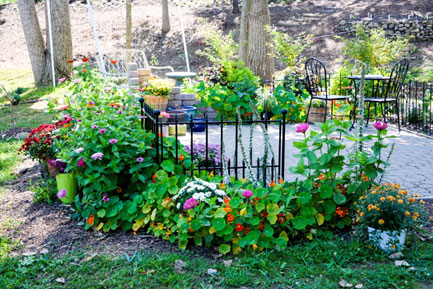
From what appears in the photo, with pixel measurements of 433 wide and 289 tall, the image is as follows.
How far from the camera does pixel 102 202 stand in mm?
3326

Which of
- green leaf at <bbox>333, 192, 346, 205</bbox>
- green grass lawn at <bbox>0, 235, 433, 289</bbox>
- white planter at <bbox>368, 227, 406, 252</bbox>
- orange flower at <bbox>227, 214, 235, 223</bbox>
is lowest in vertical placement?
green grass lawn at <bbox>0, 235, 433, 289</bbox>

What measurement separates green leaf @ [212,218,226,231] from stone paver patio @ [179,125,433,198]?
56.0 inches

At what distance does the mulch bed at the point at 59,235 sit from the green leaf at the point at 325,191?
31.2 inches

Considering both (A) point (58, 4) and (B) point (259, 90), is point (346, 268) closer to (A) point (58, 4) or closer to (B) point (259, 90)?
(B) point (259, 90)

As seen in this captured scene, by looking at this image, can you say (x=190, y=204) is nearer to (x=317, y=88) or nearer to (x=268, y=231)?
(x=268, y=231)

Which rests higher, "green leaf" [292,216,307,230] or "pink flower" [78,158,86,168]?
"pink flower" [78,158,86,168]

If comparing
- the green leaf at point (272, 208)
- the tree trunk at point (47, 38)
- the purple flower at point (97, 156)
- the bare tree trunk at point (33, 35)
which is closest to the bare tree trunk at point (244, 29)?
the tree trunk at point (47, 38)

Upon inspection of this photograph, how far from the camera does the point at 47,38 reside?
11.3 meters

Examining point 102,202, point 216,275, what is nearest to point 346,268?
point 216,275

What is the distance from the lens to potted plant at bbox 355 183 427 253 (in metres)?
2.83

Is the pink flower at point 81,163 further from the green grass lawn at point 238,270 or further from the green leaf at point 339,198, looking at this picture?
the green leaf at point 339,198

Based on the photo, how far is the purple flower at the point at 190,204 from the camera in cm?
294

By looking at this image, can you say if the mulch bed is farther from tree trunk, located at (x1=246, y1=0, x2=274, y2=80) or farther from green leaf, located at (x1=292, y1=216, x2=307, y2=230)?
tree trunk, located at (x1=246, y1=0, x2=274, y2=80)

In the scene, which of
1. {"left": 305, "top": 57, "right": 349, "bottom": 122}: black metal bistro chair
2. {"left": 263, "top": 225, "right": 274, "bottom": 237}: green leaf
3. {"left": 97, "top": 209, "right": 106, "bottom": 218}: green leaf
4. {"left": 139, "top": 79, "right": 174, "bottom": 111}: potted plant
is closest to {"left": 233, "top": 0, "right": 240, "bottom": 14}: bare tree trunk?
{"left": 305, "top": 57, "right": 349, "bottom": 122}: black metal bistro chair
